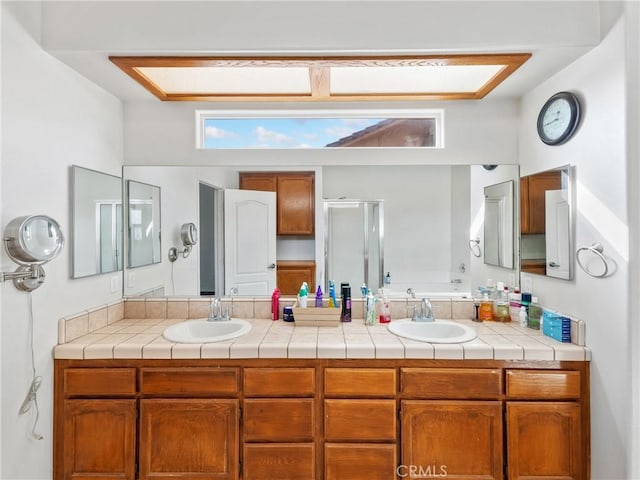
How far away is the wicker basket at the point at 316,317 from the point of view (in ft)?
6.73

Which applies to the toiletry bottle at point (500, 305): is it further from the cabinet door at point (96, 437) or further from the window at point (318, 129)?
the cabinet door at point (96, 437)

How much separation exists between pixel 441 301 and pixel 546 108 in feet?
4.24

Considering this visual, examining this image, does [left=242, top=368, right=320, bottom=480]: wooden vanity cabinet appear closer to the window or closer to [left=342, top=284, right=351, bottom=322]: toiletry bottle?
[left=342, top=284, right=351, bottom=322]: toiletry bottle

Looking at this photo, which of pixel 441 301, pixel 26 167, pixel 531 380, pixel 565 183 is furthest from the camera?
Result: pixel 441 301

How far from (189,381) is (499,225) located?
211 cm

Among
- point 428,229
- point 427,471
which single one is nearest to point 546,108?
point 428,229

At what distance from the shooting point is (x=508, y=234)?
2.27m

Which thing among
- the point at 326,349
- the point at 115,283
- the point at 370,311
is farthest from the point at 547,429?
the point at 115,283

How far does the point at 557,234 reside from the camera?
1892mm

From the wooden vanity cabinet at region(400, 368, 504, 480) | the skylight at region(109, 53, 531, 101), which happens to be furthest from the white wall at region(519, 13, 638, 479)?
the wooden vanity cabinet at region(400, 368, 504, 480)

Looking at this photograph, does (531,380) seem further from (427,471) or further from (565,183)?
(565,183)

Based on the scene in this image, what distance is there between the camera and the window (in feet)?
7.55

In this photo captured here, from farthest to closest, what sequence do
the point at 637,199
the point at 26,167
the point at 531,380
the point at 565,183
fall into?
the point at 565,183
the point at 531,380
the point at 26,167
the point at 637,199

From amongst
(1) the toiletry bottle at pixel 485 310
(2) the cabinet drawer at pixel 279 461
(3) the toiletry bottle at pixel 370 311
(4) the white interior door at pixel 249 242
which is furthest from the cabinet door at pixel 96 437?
(1) the toiletry bottle at pixel 485 310
